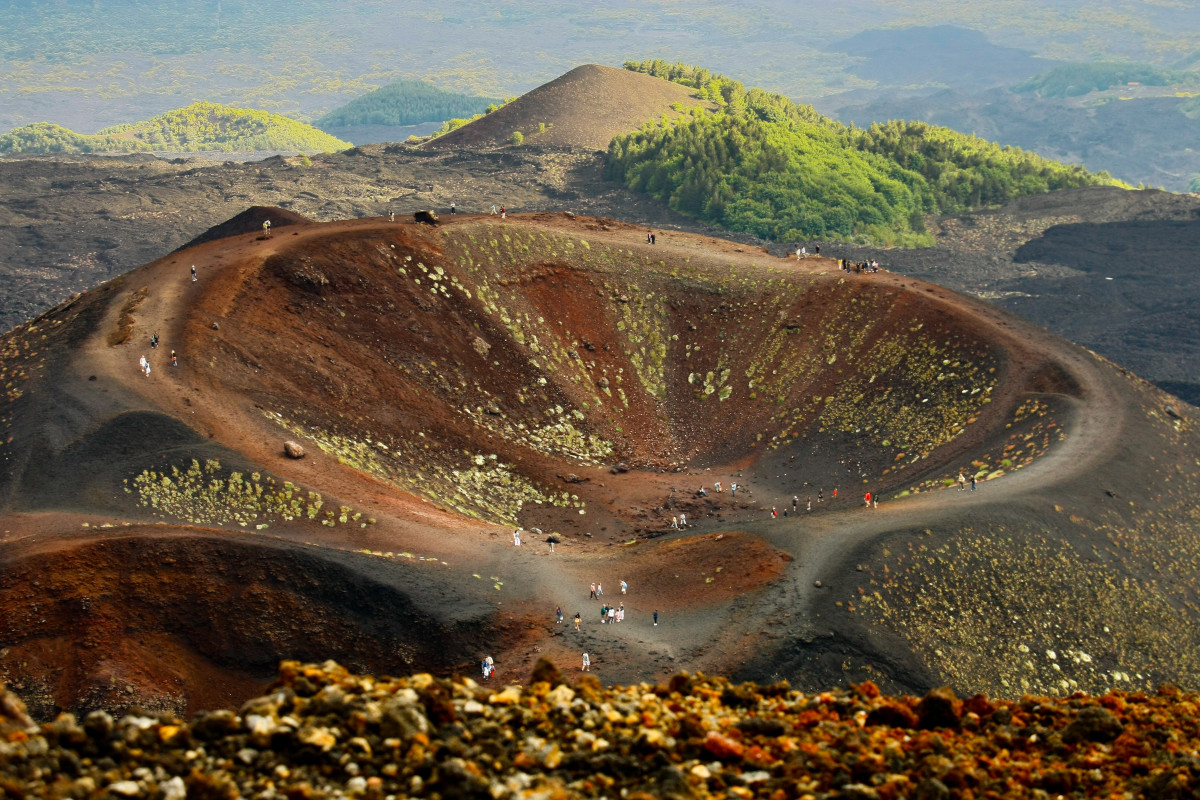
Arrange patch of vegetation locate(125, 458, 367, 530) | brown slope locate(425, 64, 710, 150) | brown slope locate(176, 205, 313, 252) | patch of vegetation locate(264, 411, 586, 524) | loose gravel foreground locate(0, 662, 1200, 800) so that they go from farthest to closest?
brown slope locate(425, 64, 710, 150)
brown slope locate(176, 205, 313, 252)
patch of vegetation locate(264, 411, 586, 524)
patch of vegetation locate(125, 458, 367, 530)
loose gravel foreground locate(0, 662, 1200, 800)

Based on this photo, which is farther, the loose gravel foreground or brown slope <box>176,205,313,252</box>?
brown slope <box>176,205,313,252</box>

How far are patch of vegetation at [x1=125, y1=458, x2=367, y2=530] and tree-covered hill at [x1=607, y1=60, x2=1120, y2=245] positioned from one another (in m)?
Answer: 95.7

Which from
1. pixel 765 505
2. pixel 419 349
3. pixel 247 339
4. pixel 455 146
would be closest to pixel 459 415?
pixel 419 349

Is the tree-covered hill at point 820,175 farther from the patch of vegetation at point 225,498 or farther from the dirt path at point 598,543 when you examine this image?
the patch of vegetation at point 225,498

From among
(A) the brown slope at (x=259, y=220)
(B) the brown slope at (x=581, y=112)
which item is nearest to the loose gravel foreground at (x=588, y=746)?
(A) the brown slope at (x=259, y=220)

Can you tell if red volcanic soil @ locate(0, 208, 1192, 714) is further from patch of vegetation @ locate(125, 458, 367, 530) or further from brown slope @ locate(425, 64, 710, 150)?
brown slope @ locate(425, 64, 710, 150)

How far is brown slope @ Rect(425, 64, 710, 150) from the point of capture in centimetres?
17250

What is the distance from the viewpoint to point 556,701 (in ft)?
65.1

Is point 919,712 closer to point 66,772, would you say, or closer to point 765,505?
point 66,772

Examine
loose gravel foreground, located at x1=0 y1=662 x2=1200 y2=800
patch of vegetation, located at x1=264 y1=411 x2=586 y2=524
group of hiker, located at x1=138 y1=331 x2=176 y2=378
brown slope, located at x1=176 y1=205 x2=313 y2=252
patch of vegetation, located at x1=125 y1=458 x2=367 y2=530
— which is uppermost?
loose gravel foreground, located at x1=0 y1=662 x2=1200 y2=800

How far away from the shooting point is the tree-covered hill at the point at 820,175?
13862 centimetres

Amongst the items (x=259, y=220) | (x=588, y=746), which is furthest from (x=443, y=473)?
(x=259, y=220)

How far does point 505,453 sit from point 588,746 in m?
40.4

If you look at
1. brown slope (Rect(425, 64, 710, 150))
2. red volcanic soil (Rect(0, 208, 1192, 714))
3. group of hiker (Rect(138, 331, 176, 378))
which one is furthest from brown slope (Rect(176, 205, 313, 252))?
brown slope (Rect(425, 64, 710, 150))
